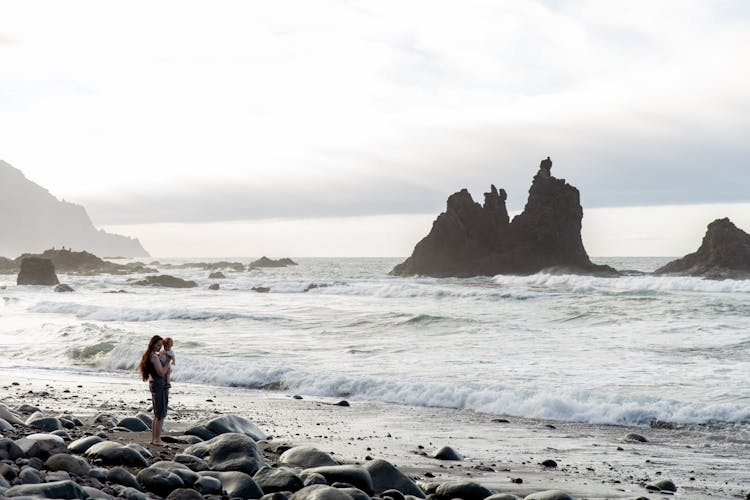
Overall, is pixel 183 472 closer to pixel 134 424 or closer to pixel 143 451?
pixel 143 451

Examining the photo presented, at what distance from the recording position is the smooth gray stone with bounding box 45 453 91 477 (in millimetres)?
7748

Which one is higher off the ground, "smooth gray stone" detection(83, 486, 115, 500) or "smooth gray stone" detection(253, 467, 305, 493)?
"smooth gray stone" detection(83, 486, 115, 500)

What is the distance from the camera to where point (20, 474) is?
23.3ft

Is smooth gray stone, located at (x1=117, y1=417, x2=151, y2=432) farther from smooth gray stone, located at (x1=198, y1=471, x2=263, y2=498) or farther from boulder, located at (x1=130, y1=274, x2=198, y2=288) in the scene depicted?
boulder, located at (x1=130, y1=274, x2=198, y2=288)

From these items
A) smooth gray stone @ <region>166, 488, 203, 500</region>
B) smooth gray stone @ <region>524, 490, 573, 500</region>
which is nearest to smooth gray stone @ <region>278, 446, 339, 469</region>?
smooth gray stone @ <region>166, 488, 203, 500</region>

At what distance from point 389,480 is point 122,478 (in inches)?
113

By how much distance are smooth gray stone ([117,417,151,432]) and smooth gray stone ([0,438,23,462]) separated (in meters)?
3.46

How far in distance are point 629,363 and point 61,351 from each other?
17.5m

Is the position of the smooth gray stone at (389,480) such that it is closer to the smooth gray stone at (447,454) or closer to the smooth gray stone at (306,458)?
the smooth gray stone at (306,458)

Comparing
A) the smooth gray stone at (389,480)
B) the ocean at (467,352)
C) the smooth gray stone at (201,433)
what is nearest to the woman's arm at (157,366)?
the smooth gray stone at (201,433)

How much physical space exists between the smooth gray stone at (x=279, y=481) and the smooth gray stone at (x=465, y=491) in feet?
5.34

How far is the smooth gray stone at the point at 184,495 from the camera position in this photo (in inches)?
288

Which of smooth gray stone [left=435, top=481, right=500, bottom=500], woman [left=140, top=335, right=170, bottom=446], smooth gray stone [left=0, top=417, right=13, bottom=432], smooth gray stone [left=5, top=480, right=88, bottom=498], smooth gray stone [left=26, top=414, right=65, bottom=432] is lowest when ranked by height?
smooth gray stone [left=435, top=481, right=500, bottom=500]

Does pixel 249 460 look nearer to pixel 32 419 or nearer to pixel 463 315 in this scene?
pixel 32 419
